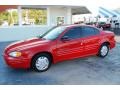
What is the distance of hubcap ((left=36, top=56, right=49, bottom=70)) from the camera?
802cm

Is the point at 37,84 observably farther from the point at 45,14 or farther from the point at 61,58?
the point at 45,14

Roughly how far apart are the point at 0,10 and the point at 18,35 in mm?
2372

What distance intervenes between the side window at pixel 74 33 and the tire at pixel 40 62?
4.22 ft

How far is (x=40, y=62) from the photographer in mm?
8016

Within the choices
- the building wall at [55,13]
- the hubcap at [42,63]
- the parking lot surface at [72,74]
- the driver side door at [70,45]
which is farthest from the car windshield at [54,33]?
the building wall at [55,13]

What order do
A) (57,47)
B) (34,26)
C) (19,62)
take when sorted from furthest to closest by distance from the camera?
(34,26)
(57,47)
(19,62)

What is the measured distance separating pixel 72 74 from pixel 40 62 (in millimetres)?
1114

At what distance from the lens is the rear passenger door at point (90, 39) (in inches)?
368

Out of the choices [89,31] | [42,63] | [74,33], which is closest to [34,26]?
[89,31]

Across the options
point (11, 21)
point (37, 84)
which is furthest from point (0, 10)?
point (37, 84)

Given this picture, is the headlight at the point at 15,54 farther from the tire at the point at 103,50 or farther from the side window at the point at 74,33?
the tire at the point at 103,50

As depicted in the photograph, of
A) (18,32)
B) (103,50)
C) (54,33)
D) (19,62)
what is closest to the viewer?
(19,62)

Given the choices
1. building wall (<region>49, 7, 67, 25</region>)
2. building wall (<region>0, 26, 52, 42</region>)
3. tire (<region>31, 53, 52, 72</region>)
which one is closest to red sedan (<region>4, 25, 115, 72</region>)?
tire (<region>31, 53, 52, 72</region>)

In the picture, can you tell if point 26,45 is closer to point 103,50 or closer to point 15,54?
point 15,54
